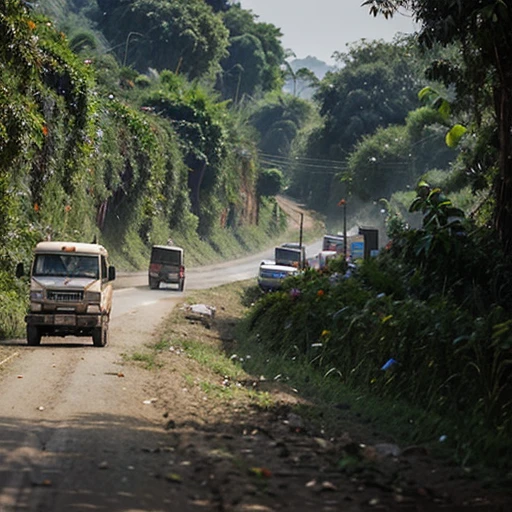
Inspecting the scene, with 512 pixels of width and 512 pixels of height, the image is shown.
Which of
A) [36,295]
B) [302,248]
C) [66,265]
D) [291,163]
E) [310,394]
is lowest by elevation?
[310,394]

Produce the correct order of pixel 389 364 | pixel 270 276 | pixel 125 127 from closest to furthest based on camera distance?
1. pixel 389 364
2. pixel 270 276
3. pixel 125 127

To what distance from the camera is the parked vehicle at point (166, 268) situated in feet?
153

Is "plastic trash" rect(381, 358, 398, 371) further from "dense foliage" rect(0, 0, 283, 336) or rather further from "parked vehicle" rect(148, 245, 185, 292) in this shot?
"parked vehicle" rect(148, 245, 185, 292)

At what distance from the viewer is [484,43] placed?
59.8 ft

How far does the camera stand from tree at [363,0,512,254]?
17.5 meters

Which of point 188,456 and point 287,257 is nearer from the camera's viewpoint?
point 188,456

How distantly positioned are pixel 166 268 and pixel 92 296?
1014 inches

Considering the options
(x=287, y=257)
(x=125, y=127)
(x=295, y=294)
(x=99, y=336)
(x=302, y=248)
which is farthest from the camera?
(x=302, y=248)

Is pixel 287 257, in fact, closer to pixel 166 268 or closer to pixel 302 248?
pixel 302 248

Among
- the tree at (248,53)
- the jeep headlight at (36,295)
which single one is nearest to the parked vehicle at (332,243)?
the tree at (248,53)

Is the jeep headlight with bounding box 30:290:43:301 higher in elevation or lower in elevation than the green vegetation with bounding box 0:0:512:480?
lower

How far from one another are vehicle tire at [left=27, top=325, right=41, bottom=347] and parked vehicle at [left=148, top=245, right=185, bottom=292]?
25061mm

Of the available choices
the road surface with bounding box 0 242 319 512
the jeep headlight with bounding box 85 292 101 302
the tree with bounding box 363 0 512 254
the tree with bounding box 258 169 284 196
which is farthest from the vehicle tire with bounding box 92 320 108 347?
the tree with bounding box 258 169 284 196

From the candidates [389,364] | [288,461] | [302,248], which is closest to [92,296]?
[389,364]
